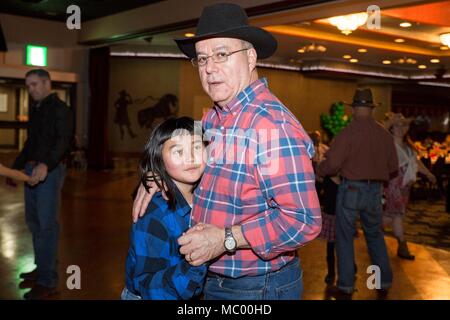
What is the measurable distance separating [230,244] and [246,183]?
7.3 inches

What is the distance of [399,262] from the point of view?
498 cm

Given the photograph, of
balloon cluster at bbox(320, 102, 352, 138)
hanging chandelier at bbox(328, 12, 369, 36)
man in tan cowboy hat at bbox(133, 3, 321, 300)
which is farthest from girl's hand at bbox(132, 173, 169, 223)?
balloon cluster at bbox(320, 102, 352, 138)

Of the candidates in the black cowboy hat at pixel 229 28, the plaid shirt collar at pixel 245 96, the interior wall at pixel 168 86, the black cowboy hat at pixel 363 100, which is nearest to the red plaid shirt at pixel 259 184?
the plaid shirt collar at pixel 245 96

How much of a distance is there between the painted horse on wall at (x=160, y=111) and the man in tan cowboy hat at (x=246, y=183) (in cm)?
1300

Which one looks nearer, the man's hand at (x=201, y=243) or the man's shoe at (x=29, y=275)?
the man's hand at (x=201, y=243)

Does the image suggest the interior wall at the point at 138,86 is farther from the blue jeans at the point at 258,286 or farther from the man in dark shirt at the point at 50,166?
the blue jeans at the point at 258,286

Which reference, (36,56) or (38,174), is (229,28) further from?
(36,56)

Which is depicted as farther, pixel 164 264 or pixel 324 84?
pixel 324 84

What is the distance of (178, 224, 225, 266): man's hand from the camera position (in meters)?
1.39

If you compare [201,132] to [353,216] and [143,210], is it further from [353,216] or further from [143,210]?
[353,216]

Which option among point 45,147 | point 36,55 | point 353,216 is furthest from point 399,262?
point 36,55

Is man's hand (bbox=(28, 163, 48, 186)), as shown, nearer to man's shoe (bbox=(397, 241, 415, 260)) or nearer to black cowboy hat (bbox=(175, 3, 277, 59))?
black cowboy hat (bbox=(175, 3, 277, 59))

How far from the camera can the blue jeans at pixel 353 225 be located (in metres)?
3.96

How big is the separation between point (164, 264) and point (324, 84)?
16.3 metres
